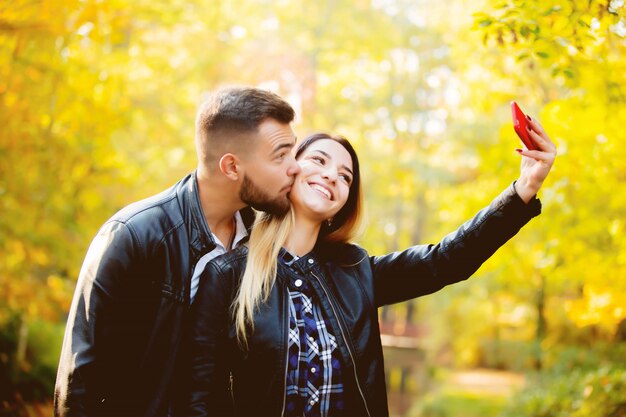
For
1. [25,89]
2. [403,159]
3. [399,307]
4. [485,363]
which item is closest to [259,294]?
[25,89]

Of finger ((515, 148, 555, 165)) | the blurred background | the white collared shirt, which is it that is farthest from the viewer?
the blurred background

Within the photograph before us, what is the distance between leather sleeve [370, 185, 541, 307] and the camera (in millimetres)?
2613

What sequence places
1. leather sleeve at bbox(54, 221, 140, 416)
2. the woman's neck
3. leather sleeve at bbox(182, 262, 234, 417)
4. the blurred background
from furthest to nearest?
the blurred background < the woman's neck < leather sleeve at bbox(182, 262, 234, 417) < leather sleeve at bbox(54, 221, 140, 416)

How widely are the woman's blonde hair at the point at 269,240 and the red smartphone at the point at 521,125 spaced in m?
0.84

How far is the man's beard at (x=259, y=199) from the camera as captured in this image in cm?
279

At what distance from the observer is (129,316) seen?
247 cm

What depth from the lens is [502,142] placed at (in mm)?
6289

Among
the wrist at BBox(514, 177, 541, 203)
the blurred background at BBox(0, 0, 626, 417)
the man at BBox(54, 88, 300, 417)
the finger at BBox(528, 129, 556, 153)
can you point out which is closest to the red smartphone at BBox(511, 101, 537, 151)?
the finger at BBox(528, 129, 556, 153)

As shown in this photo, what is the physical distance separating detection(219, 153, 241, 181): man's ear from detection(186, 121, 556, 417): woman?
0.26m

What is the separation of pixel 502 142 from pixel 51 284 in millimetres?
5968

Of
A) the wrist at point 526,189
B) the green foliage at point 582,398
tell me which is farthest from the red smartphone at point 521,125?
the green foliage at point 582,398

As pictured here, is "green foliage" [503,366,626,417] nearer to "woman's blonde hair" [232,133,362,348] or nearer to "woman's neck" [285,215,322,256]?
"woman's blonde hair" [232,133,362,348]

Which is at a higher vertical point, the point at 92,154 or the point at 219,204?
the point at 92,154

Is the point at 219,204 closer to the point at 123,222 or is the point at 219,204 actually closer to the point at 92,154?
the point at 123,222
